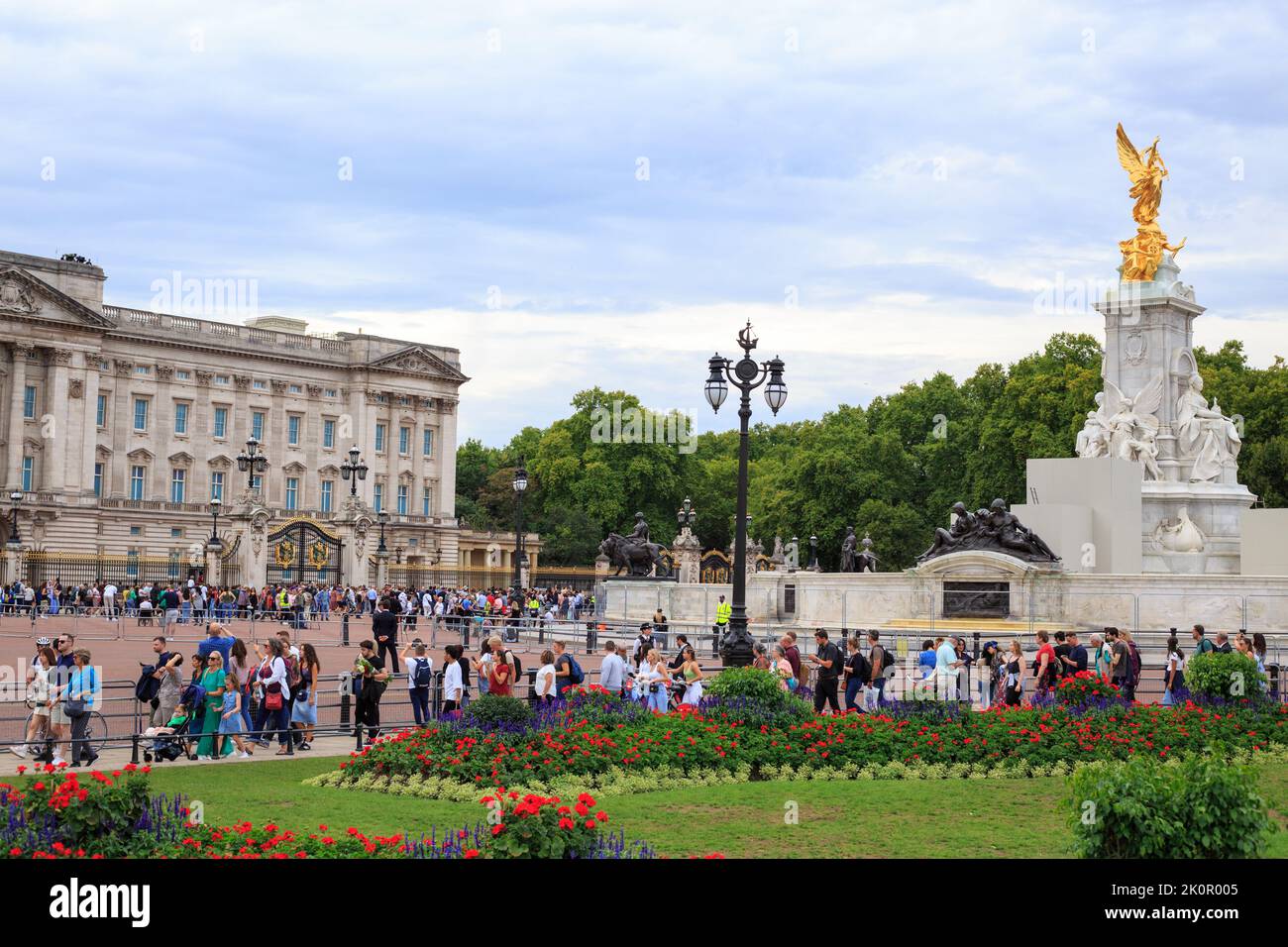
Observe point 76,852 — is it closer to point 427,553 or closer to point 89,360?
point 89,360

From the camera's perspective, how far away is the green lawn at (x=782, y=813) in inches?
460

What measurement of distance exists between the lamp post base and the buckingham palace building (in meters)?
42.9

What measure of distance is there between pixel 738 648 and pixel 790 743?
485cm

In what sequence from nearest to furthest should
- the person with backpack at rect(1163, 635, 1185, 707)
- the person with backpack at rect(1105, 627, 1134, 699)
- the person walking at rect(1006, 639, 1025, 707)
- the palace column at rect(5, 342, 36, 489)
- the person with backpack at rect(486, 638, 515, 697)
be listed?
the person with backpack at rect(486, 638, 515, 697)
the person walking at rect(1006, 639, 1025, 707)
the person with backpack at rect(1163, 635, 1185, 707)
the person with backpack at rect(1105, 627, 1134, 699)
the palace column at rect(5, 342, 36, 489)

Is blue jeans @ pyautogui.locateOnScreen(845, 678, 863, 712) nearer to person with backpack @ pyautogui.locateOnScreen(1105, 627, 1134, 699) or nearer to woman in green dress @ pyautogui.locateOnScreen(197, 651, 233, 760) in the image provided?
person with backpack @ pyautogui.locateOnScreen(1105, 627, 1134, 699)

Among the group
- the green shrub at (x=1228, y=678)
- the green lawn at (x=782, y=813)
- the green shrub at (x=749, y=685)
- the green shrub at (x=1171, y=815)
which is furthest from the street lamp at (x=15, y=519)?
the green shrub at (x=1171, y=815)

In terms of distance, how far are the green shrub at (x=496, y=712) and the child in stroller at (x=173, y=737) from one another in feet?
10.3

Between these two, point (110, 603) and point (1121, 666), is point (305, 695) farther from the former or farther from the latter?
point (110, 603)

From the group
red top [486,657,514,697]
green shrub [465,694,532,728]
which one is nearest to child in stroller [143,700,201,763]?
green shrub [465,694,532,728]

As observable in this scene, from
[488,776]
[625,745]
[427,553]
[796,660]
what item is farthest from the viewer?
[427,553]

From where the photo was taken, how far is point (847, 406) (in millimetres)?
94812

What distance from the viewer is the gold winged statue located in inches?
1608

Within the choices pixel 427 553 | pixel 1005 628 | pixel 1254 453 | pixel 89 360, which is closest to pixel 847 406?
pixel 427 553

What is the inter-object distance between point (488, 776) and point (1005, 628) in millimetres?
20678
